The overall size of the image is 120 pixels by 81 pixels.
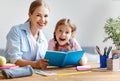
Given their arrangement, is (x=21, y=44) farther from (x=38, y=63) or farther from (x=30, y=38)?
(x=38, y=63)

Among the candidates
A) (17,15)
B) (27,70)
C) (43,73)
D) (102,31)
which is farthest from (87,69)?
(102,31)

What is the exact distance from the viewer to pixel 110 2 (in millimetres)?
3102

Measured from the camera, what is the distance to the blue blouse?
190 centimetres

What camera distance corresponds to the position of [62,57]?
1733mm

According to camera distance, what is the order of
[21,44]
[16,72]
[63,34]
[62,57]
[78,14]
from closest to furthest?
[16,72], [62,57], [21,44], [63,34], [78,14]

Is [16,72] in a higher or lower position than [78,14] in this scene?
lower

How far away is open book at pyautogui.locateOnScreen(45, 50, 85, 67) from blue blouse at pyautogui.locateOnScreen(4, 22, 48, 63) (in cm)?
24

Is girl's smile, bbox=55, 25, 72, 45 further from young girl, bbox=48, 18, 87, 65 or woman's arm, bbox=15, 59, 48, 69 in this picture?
woman's arm, bbox=15, 59, 48, 69

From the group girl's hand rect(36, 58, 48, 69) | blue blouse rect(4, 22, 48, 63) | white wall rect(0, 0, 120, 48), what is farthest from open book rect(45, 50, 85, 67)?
white wall rect(0, 0, 120, 48)

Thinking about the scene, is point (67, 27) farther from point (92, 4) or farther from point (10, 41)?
point (92, 4)

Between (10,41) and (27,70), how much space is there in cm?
51

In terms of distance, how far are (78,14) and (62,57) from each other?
1.31 m

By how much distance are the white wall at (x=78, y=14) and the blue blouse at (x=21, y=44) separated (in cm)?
69

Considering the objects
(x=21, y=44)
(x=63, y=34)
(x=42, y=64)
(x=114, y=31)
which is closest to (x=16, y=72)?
(x=42, y=64)
